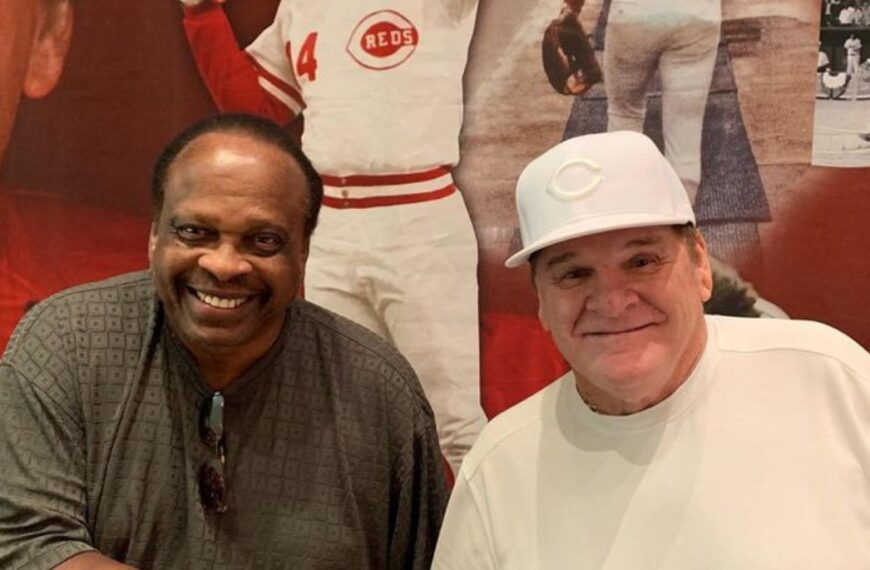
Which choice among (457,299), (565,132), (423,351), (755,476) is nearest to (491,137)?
(565,132)

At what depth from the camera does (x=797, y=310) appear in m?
1.58

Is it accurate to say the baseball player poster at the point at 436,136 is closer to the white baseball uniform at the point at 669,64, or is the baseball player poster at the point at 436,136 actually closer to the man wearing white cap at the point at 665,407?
the white baseball uniform at the point at 669,64

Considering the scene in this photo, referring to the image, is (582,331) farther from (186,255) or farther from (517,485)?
(186,255)

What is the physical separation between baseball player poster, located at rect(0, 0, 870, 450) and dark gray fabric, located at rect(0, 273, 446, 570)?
31 cm

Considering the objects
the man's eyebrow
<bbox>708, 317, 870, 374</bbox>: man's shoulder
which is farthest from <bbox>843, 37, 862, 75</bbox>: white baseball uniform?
the man's eyebrow

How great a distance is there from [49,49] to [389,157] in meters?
0.76

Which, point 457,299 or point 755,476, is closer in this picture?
point 755,476

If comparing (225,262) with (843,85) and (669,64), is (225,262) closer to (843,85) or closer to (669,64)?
(669,64)

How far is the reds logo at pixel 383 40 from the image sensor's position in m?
1.66

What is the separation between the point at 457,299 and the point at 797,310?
63cm

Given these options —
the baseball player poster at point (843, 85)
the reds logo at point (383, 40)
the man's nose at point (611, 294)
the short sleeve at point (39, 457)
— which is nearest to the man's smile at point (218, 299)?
the short sleeve at point (39, 457)

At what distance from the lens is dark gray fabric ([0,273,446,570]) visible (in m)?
1.25

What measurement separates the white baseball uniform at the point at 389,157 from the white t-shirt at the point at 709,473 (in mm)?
476

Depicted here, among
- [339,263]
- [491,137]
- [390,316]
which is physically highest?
[491,137]
